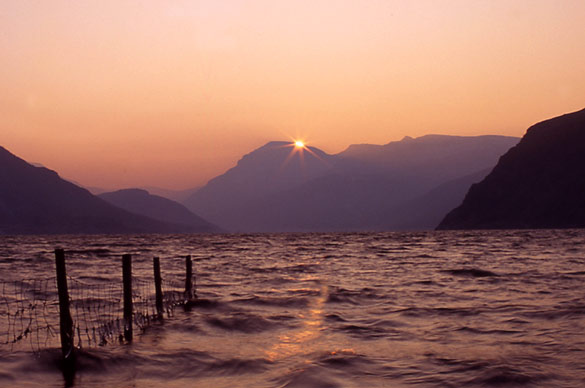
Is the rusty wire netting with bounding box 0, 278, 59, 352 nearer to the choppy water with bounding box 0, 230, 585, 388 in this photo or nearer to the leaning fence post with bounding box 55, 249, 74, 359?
the choppy water with bounding box 0, 230, 585, 388

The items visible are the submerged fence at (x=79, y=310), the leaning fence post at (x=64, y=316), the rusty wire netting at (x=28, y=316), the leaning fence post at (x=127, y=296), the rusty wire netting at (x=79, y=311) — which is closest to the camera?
the leaning fence post at (x=64, y=316)

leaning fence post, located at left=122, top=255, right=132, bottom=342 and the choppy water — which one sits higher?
leaning fence post, located at left=122, top=255, right=132, bottom=342

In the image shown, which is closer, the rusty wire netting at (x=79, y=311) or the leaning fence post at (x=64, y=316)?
the leaning fence post at (x=64, y=316)

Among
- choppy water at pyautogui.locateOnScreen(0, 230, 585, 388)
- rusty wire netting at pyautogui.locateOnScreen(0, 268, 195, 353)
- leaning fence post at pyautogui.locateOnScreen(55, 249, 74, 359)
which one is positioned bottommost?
choppy water at pyautogui.locateOnScreen(0, 230, 585, 388)

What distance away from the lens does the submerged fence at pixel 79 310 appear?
18797mm

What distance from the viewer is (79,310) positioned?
1078 inches

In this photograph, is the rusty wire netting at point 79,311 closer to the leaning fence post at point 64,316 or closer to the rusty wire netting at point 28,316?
the rusty wire netting at point 28,316

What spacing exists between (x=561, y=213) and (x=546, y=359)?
194 m

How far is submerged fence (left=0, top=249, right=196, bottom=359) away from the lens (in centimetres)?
1880

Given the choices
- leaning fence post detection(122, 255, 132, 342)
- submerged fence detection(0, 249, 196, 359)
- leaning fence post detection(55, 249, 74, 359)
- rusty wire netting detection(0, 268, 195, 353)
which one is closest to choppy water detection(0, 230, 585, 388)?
leaning fence post detection(55, 249, 74, 359)

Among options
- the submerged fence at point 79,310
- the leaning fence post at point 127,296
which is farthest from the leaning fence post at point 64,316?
the leaning fence post at point 127,296

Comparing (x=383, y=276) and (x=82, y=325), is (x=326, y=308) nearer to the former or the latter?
(x=82, y=325)

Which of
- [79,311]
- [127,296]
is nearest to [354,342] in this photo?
[127,296]

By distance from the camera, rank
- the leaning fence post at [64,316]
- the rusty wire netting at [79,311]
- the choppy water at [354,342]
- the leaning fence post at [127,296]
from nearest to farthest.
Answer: the choppy water at [354,342]
the leaning fence post at [64,316]
the rusty wire netting at [79,311]
the leaning fence post at [127,296]
